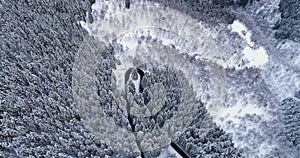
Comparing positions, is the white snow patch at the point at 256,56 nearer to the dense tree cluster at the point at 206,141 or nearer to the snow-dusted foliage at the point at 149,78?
the snow-dusted foliage at the point at 149,78

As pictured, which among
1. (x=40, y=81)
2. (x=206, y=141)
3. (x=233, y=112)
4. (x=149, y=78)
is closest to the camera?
(x=206, y=141)

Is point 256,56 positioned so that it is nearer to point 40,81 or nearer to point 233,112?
point 233,112

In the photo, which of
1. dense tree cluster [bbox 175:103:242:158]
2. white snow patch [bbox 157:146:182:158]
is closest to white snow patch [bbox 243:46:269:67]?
dense tree cluster [bbox 175:103:242:158]

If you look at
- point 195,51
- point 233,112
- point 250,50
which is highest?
point 250,50

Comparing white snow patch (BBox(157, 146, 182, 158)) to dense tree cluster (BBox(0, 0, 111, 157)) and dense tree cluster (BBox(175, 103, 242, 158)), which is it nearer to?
dense tree cluster (BBox(175, 103, 242, 158))

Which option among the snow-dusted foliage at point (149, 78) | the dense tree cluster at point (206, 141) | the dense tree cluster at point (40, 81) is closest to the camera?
the dense tree cluster at point (40, 81)

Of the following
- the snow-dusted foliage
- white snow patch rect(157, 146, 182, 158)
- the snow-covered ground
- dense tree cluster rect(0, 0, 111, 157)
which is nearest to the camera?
dense tree cluster rect(0, 0, 111, 157)

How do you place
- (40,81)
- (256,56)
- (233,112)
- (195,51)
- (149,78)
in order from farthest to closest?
1. (195,51)
2. (256,56)
3. (149,78)
4. (233,112)
5. (40,81)

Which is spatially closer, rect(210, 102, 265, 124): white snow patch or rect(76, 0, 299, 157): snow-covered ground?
rect(210, 102, 265, 124): white snow patch

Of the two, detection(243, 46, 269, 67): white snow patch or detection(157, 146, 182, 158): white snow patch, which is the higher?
detection(243, 46, 269, 67): white snow patch

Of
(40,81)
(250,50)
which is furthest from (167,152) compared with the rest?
(250,50)

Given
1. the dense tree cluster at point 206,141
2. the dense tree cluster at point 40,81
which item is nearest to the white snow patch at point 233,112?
the dense tree cluster at point 206,141

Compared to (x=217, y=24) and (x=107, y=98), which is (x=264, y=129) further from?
(x=107, y=98)
